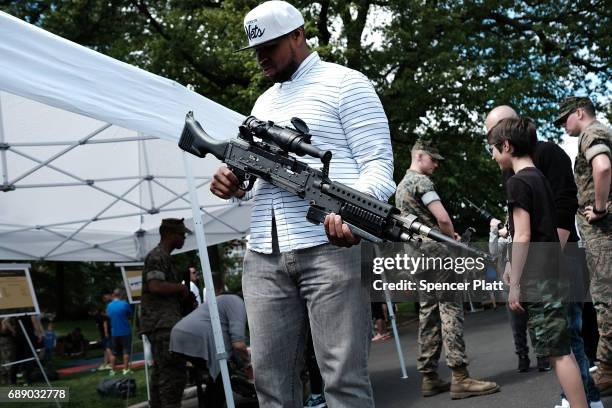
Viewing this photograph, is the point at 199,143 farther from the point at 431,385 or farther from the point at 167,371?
the point at 431,385

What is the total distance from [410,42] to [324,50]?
9.09 ft

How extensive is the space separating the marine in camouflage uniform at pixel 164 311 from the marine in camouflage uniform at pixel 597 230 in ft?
11.9

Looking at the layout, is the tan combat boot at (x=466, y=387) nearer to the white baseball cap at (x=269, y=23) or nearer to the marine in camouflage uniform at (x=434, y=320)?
the marine in camouflage uniform at (x=434, y=320)

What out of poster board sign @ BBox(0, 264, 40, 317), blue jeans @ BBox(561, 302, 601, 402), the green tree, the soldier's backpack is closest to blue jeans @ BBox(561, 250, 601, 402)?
blue jeans @ BBox(561, 302, 601, 402)

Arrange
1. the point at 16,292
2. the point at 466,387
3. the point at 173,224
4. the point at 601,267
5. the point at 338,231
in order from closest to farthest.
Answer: the point at 338,231
the point at 601,267
the point at 466,387
the point at 173,224
the point at 16,292

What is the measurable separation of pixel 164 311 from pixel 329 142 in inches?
196

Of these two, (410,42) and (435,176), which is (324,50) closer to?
(410,42)

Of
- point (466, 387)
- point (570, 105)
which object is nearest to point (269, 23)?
point (570, 105)

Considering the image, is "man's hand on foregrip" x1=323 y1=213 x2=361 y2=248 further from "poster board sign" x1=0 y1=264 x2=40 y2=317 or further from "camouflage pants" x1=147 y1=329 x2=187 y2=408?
"poster board sign" x1=0 y1=264 x2=40 y2=317

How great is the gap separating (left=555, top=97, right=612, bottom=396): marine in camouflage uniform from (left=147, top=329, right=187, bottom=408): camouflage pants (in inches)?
142

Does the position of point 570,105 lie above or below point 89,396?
above

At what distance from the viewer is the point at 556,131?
2009cm

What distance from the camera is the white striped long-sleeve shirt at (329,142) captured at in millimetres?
2768

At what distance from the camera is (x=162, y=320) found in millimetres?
7379
